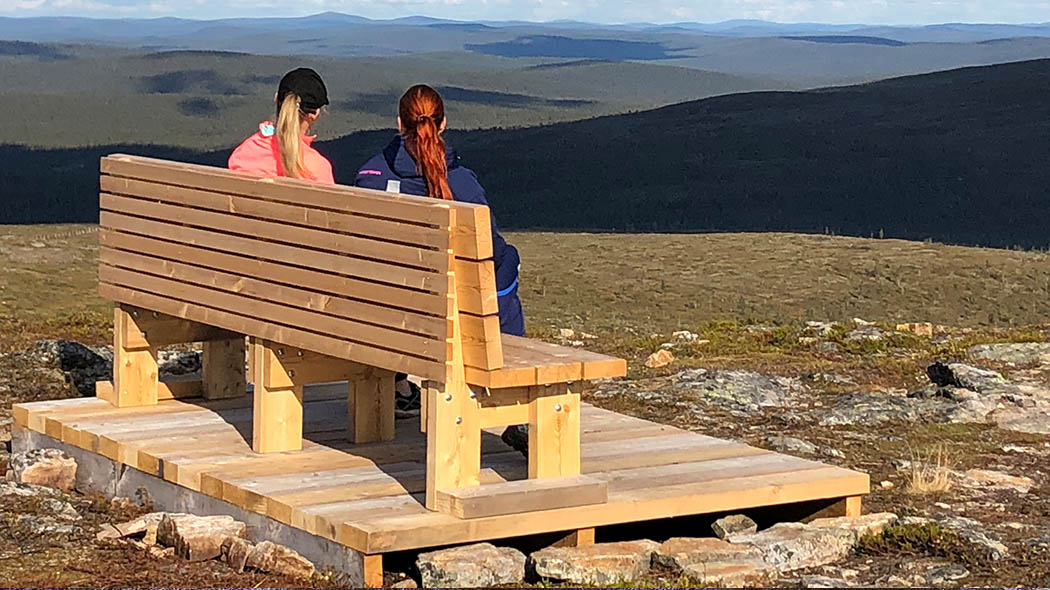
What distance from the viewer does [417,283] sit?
7477mm

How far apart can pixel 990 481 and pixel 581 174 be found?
4792 centimetres

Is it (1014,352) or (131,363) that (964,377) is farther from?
(131,363)

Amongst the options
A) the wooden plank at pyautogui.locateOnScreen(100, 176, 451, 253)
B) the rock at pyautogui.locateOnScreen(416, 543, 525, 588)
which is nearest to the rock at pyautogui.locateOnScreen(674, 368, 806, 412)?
the wooden plank at pyautogui.locateOnScreen(100, 176, 451, 253)

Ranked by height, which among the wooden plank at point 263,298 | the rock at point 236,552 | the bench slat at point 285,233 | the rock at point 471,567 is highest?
the bench slat at point 285,233

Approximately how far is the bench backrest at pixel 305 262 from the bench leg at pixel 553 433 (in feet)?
1.47

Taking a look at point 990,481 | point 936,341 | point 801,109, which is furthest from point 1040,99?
point 990,481

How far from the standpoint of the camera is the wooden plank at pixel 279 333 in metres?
7.57

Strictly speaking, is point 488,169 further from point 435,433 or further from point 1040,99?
point 435,433

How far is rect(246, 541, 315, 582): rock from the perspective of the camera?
7.37 m

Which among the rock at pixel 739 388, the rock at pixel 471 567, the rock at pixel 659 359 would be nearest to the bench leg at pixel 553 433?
the rock at pixel 471 567

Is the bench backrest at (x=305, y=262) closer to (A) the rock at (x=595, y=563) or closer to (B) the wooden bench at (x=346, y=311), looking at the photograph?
(B) the wooden bench at (x=346, y=311)

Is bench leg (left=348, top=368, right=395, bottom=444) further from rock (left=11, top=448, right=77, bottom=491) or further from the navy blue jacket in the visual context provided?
rock (left=11, top=448, right=77, bottom=491)

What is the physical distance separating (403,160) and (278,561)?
2.17 metres

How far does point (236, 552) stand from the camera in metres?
7.54
